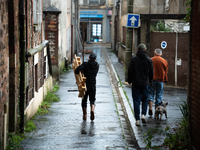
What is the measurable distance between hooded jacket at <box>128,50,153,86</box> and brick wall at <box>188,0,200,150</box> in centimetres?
198

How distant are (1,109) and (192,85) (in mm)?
3527

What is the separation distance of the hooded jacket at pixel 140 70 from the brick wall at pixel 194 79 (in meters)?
1.98

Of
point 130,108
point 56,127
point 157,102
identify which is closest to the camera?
point 56,127

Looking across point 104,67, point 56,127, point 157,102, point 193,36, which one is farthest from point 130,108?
point 104,67

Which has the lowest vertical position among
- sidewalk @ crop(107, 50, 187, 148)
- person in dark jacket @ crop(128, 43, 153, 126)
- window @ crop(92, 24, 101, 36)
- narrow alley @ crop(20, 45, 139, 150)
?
Result: narrow alley @ crop(20, 45, 139, 150)

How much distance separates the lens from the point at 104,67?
24.4 metres

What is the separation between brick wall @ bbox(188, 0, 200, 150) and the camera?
253 inches

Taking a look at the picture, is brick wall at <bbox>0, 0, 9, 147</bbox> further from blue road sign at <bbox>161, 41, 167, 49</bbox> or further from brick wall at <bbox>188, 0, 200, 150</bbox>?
blue road sign at <bbox>161, 41, 167, 49</bbox>

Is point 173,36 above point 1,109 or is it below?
above

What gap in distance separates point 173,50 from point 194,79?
8.04 m

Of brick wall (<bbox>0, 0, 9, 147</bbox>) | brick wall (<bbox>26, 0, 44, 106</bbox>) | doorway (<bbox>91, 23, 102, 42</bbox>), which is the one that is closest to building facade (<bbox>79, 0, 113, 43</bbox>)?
doorway (<bbox>91, 23, 102, 42</bbox>)

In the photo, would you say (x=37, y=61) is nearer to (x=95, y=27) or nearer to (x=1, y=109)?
(x=1, y=109)

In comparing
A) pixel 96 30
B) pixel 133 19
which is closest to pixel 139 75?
pixel 133 19

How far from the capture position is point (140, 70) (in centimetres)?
894
